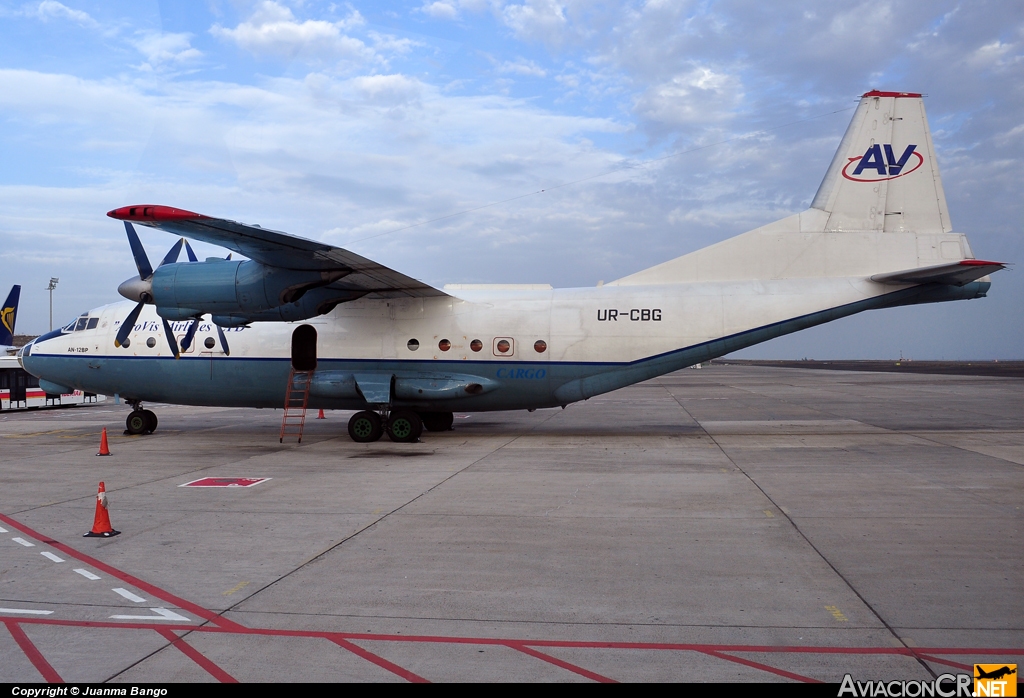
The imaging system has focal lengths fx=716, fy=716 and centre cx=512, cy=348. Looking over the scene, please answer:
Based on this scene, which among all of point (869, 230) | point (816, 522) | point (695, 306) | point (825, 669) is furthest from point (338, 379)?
point (825, 669)

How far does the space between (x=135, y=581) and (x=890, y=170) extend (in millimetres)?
17976

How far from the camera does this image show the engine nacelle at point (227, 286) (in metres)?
16.5

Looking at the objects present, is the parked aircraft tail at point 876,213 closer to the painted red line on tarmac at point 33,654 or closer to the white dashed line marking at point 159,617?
the white dashed line marking at point 159,617

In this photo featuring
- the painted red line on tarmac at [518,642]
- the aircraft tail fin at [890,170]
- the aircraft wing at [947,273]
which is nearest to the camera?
the painted red line on tarmac at [518,642]

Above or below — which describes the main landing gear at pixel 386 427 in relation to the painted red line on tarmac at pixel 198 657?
above

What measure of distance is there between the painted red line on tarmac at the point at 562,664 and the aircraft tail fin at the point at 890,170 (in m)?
15.7

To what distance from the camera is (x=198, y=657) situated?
4.98m

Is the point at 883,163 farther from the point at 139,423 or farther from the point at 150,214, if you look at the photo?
the point at 139,423

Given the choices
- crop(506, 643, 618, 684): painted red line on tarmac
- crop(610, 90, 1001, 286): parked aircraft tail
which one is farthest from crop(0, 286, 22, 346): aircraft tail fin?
crop(506, 643, 618, 684): painted red line on tarmac

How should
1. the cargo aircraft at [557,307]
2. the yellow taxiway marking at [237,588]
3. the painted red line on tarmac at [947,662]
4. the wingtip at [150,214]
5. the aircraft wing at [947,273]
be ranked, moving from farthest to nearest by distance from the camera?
the cargo aircraft at [557,307] → the aircraft wing at [947,273] → the wingtip at [150,214] → the yellow taxiway marking at [237,588] → the painted red line on tarmac at [947,662]

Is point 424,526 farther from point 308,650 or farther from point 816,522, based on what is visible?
point 816,522

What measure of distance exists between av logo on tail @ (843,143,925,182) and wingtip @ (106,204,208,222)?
49.9 feet

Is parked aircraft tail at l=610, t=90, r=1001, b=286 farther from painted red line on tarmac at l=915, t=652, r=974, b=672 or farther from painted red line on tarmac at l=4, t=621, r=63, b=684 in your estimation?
painted red line on tarmac at l=4, t=621, r=63, b=684

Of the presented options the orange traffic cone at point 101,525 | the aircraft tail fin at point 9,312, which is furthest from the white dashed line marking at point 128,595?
the aircraft tail fin at point 9,312
